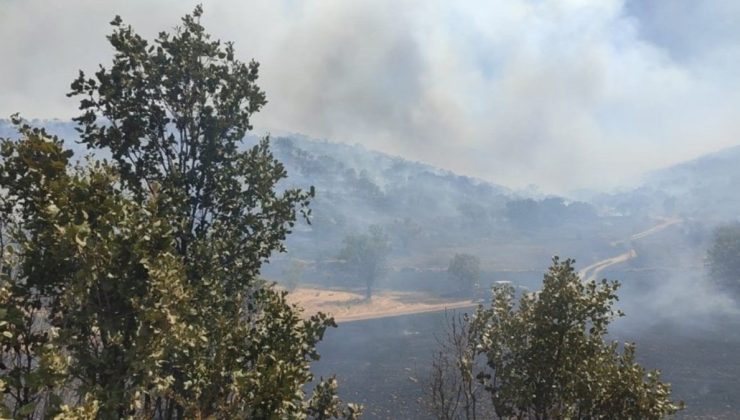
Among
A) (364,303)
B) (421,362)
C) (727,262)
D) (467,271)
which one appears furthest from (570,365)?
(727,262)

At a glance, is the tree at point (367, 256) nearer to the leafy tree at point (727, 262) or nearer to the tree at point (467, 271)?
the tree at point (467, 271)

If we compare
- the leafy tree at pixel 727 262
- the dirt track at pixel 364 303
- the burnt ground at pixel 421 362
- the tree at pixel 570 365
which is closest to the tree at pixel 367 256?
the dirt track at pixel 364 303

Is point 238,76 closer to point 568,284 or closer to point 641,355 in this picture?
point 568,284

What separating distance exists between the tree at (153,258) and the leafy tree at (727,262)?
151 meters

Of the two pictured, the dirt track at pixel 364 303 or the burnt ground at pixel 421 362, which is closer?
the burnt ground at pixel 421 362

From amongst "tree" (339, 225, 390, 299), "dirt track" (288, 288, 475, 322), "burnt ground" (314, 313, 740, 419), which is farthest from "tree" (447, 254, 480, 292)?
"burnt ground" (314, 313, 740, 419)

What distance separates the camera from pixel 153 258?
A: 9180 millimetres

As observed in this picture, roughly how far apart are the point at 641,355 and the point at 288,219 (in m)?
92.0

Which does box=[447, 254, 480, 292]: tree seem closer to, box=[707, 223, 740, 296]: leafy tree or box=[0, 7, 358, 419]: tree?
box=[707, 223, 740, 296]: leafy tree

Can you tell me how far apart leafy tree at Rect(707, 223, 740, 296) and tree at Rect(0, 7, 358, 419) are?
15113 centimetres

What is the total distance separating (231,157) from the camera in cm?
1644

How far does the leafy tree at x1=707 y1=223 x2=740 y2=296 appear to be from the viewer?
424 ft

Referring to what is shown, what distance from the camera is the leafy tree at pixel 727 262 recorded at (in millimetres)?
129250

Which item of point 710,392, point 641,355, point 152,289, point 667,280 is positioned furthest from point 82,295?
point 667,280
